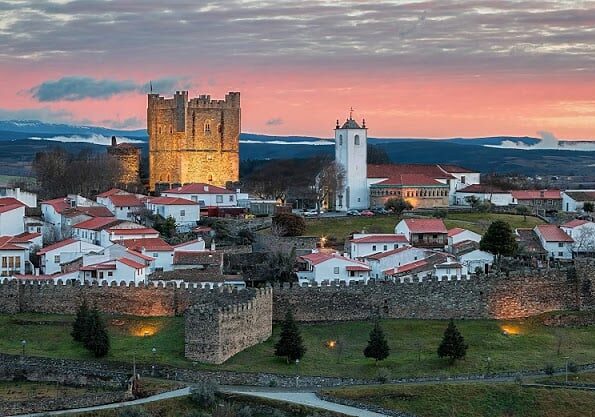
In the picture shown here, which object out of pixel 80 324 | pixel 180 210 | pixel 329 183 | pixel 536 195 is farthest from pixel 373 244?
pixel 536 195

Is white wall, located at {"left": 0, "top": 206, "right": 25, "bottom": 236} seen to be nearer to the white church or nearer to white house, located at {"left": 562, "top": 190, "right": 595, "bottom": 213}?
the white church

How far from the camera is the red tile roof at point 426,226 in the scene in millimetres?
59625

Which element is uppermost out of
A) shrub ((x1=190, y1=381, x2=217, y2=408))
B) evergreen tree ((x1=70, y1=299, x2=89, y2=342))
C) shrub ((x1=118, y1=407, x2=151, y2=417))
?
evergreen tree ((x1=70, y1=299, x2=89, y2=342))

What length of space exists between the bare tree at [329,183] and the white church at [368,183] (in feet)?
1.21

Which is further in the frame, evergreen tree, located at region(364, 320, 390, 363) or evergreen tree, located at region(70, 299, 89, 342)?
evergreen tree, located at region(70, 299, 89, 342)

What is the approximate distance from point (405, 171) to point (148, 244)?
1193 inches

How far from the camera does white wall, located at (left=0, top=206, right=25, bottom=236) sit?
6069 cm

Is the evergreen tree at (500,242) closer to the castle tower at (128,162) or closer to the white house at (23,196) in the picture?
the white house at (23,196)

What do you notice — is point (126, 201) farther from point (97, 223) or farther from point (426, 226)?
point (426, 226)

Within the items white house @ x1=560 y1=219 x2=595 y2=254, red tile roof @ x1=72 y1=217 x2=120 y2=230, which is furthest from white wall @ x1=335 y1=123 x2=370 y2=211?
red tile roof @ x1=72 y1=217 x2=120 y2=230

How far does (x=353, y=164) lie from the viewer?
255ft

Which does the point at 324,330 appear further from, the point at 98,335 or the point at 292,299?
the point at 98,335

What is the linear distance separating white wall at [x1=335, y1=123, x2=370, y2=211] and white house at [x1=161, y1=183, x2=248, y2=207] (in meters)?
7.99

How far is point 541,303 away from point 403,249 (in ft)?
26.1
